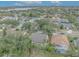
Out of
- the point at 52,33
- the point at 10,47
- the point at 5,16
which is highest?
the point at 5,16

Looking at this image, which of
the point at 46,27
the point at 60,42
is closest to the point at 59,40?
the point at 60,42

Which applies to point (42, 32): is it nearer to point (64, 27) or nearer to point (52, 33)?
point (52, 33)

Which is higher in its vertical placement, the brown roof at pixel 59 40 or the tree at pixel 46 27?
the tree at pixel 46 27

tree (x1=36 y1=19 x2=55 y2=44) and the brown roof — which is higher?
tree (x1=36 y1=19 x2=55 y2=44)

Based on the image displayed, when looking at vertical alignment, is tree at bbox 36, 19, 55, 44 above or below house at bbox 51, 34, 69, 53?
above

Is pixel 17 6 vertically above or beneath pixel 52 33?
above

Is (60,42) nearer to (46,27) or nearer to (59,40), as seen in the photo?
(59,40)

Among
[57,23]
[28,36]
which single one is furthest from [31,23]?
[57,23]
